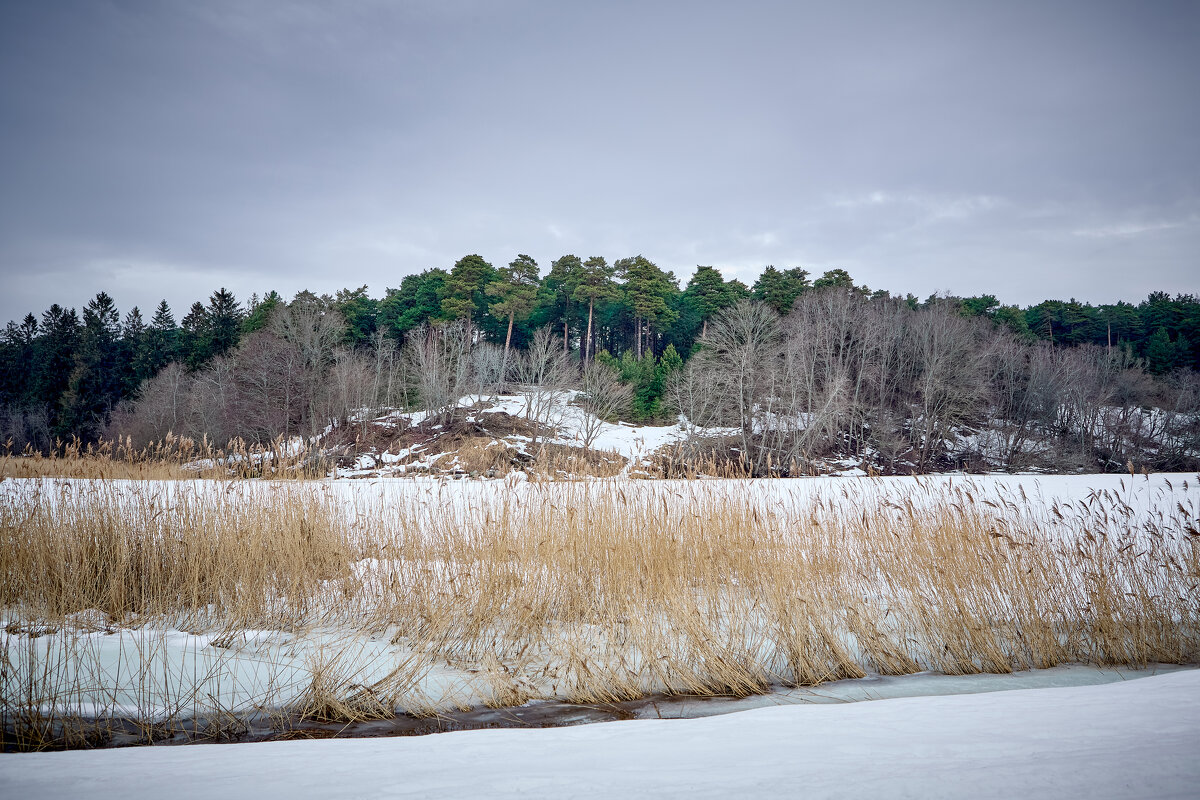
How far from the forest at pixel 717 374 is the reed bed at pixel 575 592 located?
17866 millimetres

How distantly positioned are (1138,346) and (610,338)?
171 ft

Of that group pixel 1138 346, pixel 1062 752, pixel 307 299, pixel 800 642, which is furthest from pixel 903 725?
pixel 1138 346

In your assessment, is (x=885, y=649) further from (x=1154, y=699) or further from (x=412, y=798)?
(x=412, y=798)

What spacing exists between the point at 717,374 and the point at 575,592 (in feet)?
89.0

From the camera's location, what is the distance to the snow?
1.66 meters

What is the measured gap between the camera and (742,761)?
201 cm

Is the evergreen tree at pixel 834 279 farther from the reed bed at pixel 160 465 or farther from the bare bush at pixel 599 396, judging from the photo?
the reed bed at pixel 160 465

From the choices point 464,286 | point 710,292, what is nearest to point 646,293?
point 710,292

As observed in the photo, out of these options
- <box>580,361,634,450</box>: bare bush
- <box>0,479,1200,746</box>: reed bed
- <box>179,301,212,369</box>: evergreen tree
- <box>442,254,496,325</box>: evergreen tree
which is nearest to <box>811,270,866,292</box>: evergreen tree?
<box>580,361,634,450</box>: bare bush

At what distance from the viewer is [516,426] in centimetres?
3469

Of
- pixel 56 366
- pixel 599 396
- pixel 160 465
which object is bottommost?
pixel 160 465

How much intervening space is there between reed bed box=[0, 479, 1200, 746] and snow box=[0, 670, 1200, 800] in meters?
→ 1.88

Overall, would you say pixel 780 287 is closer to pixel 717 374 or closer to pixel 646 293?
pixel 646 293

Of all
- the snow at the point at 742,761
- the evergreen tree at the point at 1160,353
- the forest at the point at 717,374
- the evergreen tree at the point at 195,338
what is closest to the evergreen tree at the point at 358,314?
the forest at the point at 717,374
